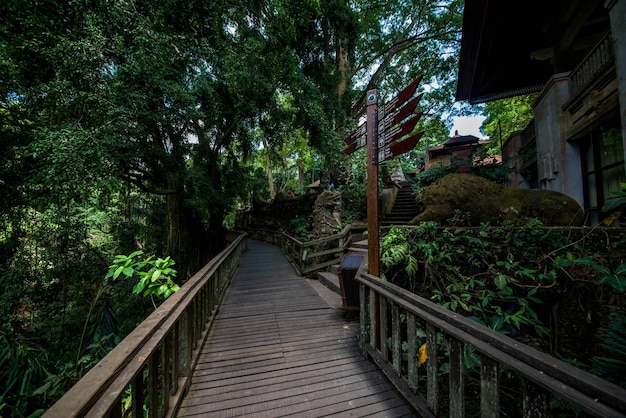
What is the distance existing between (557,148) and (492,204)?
2898 mm

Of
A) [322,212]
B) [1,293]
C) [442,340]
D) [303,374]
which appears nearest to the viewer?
[303,374]

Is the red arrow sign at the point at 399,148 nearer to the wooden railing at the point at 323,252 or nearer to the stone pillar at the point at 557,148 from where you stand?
the wooden railing at the point at 323,252

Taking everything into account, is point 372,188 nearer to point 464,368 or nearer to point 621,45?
point 464,368

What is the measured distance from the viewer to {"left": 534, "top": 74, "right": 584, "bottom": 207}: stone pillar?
18.7ft

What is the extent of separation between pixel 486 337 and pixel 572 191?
655 centimetres

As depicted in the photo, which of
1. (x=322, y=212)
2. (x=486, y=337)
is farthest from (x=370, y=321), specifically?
(x=322, y=212)

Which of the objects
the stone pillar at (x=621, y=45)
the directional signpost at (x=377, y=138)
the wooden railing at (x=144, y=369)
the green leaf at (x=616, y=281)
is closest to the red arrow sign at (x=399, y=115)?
the directional signpost at (x=377, y=138)

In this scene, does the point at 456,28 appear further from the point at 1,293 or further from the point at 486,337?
the point at 1,293

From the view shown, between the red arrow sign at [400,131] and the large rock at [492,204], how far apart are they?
128 inches

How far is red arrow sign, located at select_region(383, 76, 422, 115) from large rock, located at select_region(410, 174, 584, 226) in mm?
3381

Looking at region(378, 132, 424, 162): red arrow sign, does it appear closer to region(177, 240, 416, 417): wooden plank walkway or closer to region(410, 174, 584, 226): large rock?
region(177, 240, 416, 417): wooden plank walkway

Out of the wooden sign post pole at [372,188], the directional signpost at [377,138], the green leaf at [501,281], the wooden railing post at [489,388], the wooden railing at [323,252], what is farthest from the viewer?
the wooden railing at [323,252]

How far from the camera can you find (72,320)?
7.29 meters

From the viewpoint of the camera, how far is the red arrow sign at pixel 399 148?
2478mm
